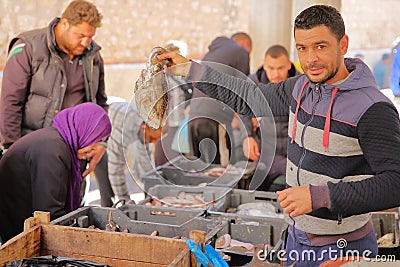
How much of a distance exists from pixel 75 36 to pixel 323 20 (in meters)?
2.02

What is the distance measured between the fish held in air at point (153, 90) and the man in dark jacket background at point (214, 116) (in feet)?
2.27

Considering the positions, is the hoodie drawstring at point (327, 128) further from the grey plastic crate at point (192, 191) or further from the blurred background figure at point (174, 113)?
the grey plastic crate at point (192, 191)

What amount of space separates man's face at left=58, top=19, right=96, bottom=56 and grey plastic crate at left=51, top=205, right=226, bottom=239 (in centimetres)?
115

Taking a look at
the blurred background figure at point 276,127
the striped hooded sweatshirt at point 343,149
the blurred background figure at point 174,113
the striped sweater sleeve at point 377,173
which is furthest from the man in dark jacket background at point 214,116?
the striped sweater sleeve at point 377,173

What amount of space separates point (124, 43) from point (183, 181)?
4.30m

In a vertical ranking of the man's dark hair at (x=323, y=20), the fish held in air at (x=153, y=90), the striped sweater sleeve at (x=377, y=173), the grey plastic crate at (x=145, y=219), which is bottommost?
the grey plastic crate at (x=145, y=219)

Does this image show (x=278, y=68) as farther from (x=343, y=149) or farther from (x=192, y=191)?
(x=343, y=149)

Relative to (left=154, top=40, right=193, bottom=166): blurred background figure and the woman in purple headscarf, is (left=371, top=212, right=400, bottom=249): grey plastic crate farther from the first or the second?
the woman in purple headscarf

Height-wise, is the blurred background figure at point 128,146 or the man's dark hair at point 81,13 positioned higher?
the man's dark hair at point 81,13

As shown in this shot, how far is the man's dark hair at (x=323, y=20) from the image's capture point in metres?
1.93

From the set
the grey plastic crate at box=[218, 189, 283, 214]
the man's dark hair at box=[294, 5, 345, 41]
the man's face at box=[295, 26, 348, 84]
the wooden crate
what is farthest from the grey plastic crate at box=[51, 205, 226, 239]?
the man's dark hair at box=[294, 5, 345, 41]

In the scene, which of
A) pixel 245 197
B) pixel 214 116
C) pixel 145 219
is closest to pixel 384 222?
pixel 245 197

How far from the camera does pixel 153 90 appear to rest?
7.13 feet

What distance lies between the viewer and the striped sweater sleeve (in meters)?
1.78
